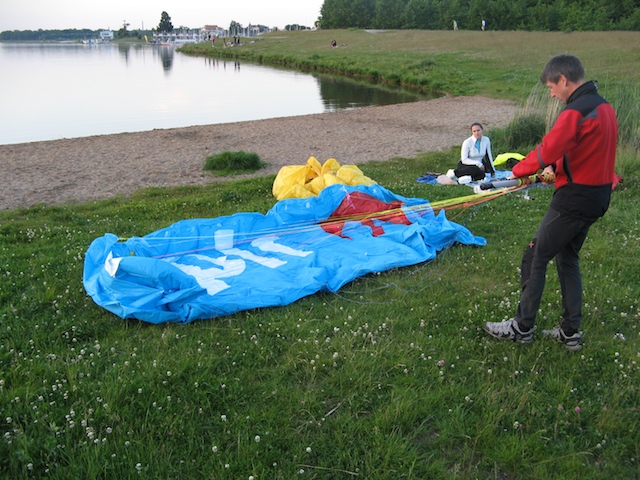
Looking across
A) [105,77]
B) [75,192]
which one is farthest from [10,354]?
[105,77]

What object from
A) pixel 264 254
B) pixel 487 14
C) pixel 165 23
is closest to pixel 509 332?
pixel 264 254

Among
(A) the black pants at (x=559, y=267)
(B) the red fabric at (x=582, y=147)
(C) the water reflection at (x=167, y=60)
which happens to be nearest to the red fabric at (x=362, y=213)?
(A) the black pants at (x=559, y=267)

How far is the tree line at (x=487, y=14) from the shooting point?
2398 inches

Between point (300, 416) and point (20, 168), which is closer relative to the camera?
point (300, 416)

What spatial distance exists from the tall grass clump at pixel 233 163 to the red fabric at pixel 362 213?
4620mm

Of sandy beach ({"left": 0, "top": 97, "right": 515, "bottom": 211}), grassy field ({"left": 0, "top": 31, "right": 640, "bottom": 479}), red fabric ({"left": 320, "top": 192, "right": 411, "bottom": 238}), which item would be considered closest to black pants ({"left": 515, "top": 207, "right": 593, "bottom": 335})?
grassy field ({"left": 0, "top": 31, "right": 640, "bottom": 479})

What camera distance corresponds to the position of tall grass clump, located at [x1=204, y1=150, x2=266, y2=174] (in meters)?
11.9

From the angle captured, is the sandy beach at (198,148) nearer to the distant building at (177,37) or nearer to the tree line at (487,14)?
A: the tree line at (487,14)

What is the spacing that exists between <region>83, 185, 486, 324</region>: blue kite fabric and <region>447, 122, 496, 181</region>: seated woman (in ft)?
7.82

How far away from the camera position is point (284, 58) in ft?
182

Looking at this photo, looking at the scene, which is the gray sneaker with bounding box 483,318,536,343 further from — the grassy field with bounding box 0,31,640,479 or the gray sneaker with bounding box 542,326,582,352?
the gray sneaker with bounding box 542,326,582,352

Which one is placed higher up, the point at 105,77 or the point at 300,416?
Answer: the point at 105,77

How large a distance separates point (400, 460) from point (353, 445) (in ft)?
1.00

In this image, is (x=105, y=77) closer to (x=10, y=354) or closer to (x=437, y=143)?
(x=437, y=143)
